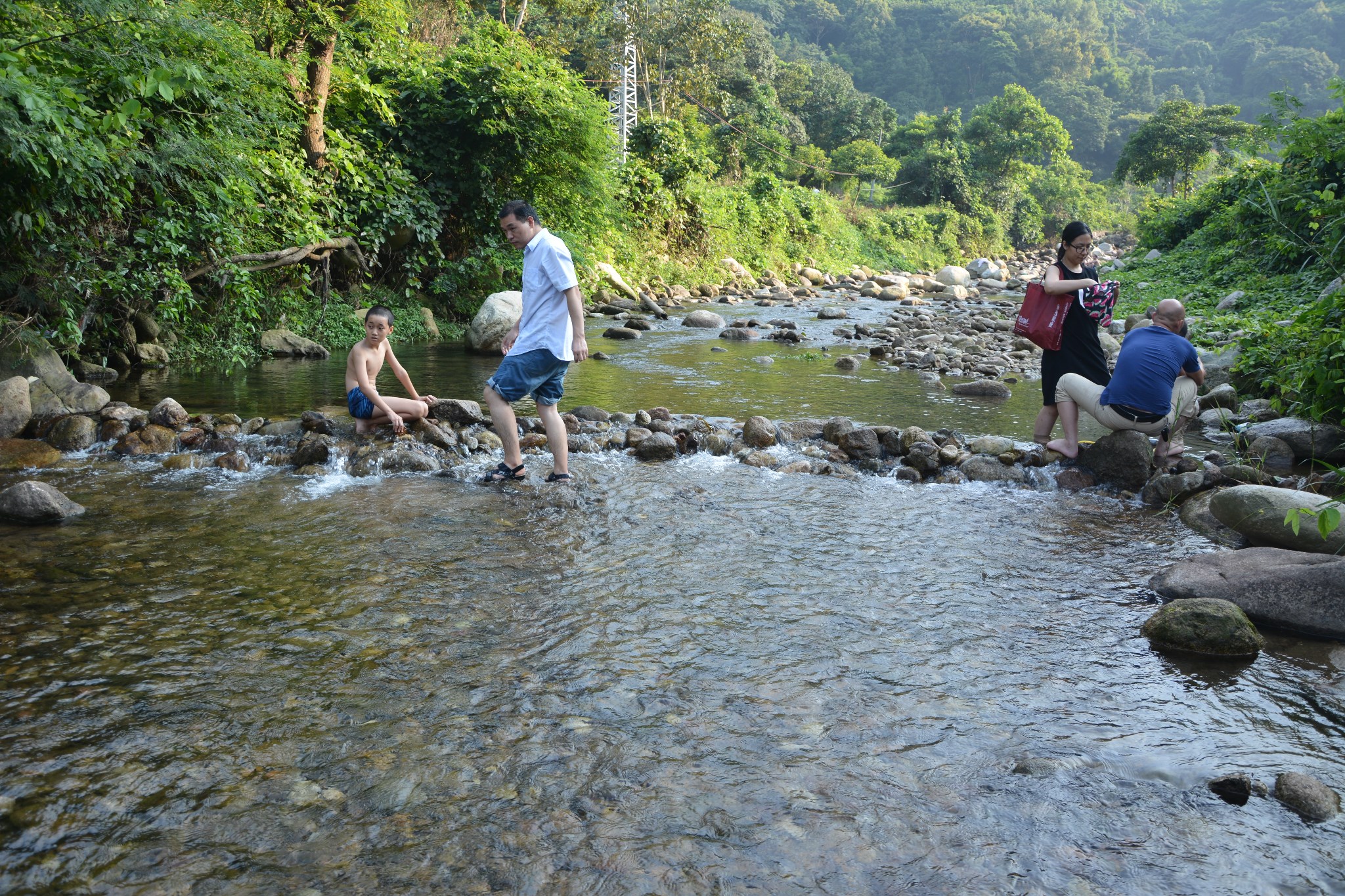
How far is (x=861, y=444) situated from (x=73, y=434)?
6317mm

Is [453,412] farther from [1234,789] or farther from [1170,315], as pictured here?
→ [1234,789]

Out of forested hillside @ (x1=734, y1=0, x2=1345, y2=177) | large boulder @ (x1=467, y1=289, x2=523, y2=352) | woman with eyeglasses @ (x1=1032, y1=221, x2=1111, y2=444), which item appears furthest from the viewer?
forested hillside @ (x1=734, y1=0, x2=1345, y2=177)

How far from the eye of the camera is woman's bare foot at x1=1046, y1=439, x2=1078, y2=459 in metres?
6.76

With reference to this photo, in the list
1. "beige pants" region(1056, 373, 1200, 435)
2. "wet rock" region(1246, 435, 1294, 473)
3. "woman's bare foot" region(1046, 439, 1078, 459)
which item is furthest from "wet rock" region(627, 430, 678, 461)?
"wet rock" region(1246, 435, 1294, 473)

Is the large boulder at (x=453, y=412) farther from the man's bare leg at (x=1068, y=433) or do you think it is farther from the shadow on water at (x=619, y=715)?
the man's bare leg at (x=1068, y=433)

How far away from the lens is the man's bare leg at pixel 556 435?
609 cm

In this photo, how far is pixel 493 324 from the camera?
12594mm

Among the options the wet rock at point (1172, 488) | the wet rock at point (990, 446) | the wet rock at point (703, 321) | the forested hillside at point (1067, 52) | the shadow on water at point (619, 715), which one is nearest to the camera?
the shadow on water at point (619, 715)

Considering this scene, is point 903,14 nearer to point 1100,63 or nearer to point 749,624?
point 1100,63

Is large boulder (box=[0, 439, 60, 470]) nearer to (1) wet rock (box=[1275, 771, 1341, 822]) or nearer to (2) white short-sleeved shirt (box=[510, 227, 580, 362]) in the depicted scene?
(2) white short-sleeved shirt (box=[510, 227, 580, 362])

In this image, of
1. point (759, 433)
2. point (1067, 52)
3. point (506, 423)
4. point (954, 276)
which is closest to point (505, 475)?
point (506, 423)

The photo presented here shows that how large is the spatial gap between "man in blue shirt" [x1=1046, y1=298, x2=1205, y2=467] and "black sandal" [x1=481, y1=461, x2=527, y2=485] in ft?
13.8

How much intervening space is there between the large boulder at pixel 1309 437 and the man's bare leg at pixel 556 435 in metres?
5.75

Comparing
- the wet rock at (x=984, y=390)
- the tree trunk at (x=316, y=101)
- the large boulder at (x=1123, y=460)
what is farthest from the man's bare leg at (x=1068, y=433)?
the tree trunk at (x=316, y=101)
